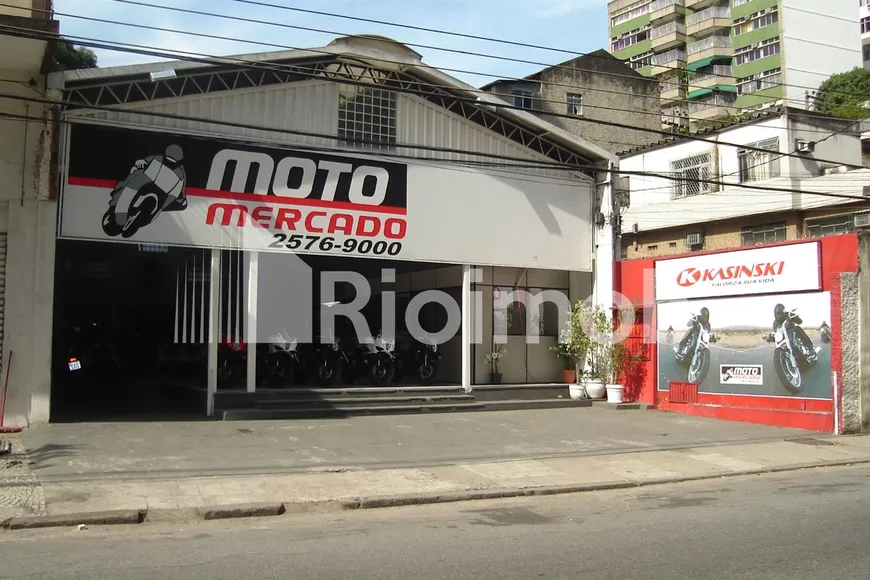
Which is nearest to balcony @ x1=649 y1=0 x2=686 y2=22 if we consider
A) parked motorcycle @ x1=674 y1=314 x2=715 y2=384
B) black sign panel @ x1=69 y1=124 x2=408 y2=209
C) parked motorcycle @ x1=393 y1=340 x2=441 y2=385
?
parked motorcycle @ x1=674 y1=314 x2=715 y2=384

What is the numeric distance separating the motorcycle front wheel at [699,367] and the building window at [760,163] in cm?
1321

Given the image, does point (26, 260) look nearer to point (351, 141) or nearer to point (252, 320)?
point (252, 320)

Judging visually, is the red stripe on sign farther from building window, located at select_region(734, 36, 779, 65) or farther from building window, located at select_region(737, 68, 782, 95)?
building window, located at select_region(734, 36, 779, 65)

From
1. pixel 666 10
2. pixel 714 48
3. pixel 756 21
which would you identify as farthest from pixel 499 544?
pixel 666 10

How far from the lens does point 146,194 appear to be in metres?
15.0

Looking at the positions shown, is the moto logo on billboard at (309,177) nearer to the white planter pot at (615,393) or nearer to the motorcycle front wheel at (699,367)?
the white planter pot at (615,393)

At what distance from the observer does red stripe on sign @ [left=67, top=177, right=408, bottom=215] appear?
14500 mm

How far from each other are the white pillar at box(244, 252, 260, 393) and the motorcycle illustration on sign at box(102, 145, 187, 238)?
1842 mm

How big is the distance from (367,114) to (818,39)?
47214mm

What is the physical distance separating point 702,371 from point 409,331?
815 centimetres

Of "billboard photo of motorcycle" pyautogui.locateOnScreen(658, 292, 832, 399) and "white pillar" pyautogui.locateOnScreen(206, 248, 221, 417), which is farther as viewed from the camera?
"billboard photo of motorcycle" pyautogui.locateOnScreen(658, 292, 832, 399)

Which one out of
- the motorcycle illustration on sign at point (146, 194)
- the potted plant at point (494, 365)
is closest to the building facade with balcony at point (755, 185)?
the potted plant at point (494, 365)

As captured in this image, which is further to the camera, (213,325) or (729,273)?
(729,273)

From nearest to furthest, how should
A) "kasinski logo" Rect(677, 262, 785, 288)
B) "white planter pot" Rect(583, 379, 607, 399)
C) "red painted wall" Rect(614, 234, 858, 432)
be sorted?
"red painted wall" Rect(614, 234, 858, 432), "kasinski logo" Rect(677, 262, 785, 288), "white planter pot" Rect(583, 379, 607, 399)
